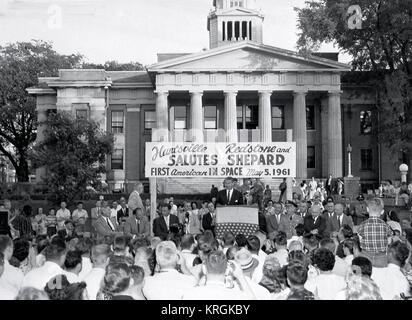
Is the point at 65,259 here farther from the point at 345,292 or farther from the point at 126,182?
the point at 126,182

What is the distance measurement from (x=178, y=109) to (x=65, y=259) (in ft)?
157

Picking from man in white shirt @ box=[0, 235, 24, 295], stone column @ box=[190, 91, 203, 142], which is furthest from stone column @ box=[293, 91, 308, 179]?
man in white shirt @ box=[0, 235, 24, 295]

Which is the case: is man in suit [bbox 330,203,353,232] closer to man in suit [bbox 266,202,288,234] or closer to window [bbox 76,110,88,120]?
man in suit [bbox 266,202,288,234]

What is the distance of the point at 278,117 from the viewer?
54.5 m

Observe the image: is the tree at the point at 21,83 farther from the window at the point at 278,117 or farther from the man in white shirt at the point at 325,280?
the man in white shirt at the point at 325,280

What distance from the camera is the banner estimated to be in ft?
55.3

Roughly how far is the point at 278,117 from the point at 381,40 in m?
13.1

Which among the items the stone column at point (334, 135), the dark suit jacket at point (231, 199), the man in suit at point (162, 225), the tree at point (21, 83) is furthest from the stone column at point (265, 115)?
the man in suit at point (162, 225)

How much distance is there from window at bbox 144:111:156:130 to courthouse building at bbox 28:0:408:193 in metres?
0.10

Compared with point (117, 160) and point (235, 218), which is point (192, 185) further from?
point (235, 218)

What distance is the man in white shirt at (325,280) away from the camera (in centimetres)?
686

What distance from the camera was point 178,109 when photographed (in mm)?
54750

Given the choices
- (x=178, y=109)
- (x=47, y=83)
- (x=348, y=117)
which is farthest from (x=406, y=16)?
(x=47, y=83)

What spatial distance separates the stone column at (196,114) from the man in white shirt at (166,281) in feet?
138
